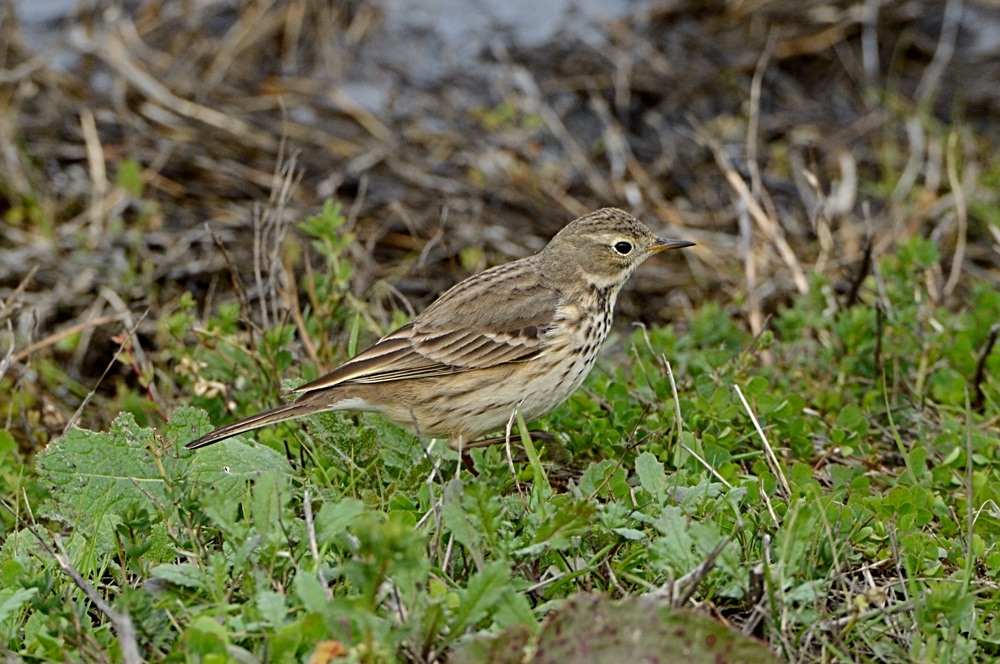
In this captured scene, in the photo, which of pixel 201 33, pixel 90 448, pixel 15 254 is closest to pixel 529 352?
pixel 90 448

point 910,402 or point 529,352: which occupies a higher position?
point 529,352

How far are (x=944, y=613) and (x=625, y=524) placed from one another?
0.98 meters

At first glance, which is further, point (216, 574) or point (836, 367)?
point (836, 367)

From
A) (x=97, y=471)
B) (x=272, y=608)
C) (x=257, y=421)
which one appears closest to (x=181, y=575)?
(x=272, y=608)

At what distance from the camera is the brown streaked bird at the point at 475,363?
507cm

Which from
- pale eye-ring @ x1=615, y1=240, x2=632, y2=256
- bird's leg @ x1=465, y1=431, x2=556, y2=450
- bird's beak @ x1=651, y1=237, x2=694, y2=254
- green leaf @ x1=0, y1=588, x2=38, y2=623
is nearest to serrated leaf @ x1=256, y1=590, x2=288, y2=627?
green leaf @ x1=0, y1=588, x2=38, y2=623

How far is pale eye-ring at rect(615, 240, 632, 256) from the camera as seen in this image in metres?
5.70

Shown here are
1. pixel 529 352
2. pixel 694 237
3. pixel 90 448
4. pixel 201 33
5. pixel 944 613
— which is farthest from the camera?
pixel 201 33

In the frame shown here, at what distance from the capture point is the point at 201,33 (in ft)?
33.4

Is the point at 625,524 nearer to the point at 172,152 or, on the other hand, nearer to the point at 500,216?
the point at 500,216

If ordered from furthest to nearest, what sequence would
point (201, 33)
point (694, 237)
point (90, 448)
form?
point (201, 33) → point (694, 237) → point (90, 448)

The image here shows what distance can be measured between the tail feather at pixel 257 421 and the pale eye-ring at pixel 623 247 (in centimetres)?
160

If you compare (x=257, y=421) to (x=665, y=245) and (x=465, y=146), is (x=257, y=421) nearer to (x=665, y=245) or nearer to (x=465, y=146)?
(x=665, y=245)

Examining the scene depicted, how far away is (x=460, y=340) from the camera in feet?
17.3
